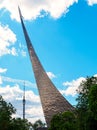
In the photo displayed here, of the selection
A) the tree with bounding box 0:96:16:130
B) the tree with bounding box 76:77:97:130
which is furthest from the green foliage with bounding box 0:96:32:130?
the tree with bounding box 76:77:97:130

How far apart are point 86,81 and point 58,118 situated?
8.96 meters

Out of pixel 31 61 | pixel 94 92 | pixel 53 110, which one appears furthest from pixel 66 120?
pixel 31 61

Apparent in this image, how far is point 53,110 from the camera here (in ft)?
251

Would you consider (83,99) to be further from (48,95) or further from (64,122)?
(48,95)

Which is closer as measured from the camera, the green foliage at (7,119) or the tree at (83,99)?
the tree at (83,99)

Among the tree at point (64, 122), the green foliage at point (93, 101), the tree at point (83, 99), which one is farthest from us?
the tree at point (64, 122)

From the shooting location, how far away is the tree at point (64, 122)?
175 ft

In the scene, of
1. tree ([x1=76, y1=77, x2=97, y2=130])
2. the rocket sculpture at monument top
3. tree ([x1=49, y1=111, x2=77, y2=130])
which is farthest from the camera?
the rocket sculpture at monument top

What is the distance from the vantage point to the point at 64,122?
2158 inches

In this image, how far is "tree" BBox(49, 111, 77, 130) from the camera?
53.4 metres

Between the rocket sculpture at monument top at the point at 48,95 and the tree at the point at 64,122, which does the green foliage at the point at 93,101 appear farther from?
the rocket sculpture at monument top at the point at 48,95

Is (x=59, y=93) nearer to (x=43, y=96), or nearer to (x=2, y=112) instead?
(x=43, y=96)

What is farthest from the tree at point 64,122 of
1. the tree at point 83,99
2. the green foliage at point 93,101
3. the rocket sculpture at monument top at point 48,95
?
the rocket sculpture at monument top at point 48,95

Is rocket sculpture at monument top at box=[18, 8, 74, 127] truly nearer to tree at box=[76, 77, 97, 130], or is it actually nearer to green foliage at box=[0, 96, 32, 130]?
green foliage at box=[0, 96, 32, 130]
